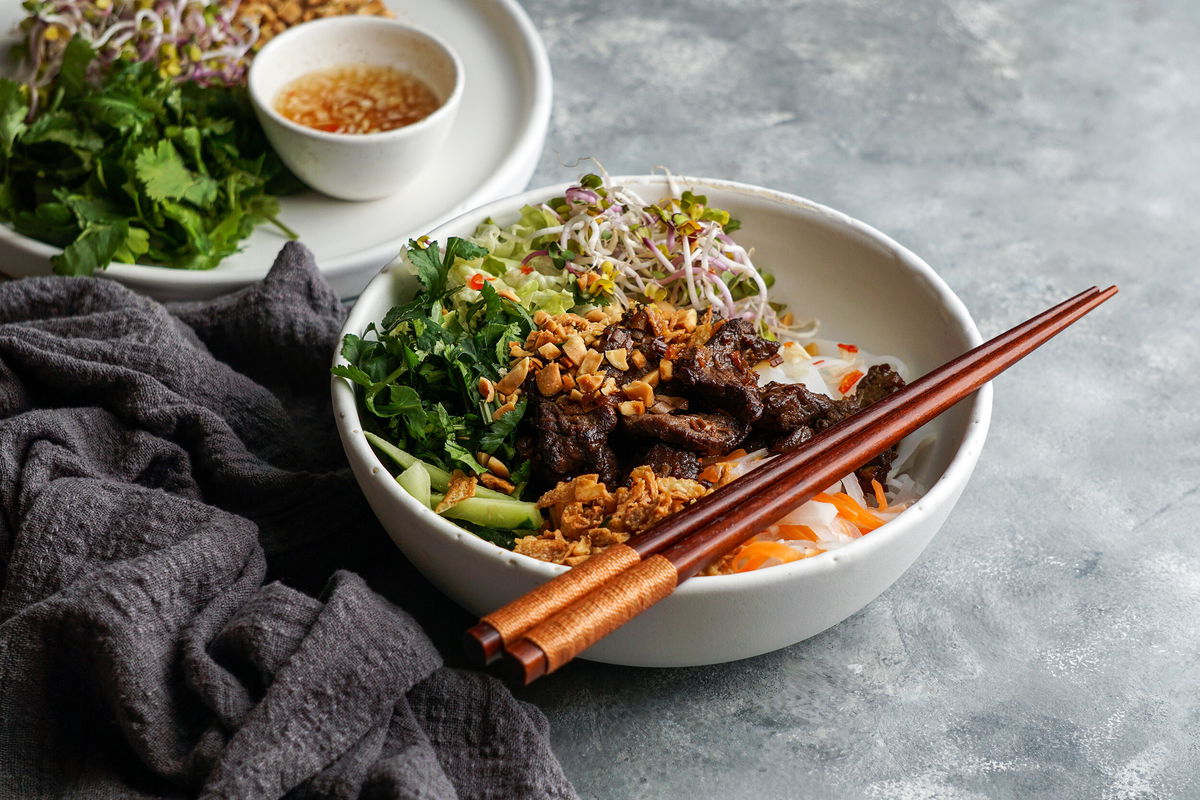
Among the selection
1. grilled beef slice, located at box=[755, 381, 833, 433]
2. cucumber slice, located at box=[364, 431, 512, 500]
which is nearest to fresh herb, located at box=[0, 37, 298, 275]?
cucumber slice, located at box=[364, 431, 512, 500]

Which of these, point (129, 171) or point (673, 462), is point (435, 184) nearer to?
point (129, 171)

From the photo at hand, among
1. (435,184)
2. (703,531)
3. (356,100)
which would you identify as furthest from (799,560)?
(356,100)

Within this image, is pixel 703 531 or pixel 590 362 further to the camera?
pixel 590 362

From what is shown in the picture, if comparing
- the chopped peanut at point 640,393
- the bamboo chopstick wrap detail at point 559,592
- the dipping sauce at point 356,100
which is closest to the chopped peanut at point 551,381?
the chopped peanut at point 640,393

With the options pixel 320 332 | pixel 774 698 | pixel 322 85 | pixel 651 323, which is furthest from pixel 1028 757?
pixel 322 85

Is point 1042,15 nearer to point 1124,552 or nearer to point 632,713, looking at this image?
point 1124,552

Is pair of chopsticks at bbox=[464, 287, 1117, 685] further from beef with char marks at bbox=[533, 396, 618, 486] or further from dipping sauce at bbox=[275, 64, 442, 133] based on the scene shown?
dipping sauce at bbox=[275, 64, 442, 133]

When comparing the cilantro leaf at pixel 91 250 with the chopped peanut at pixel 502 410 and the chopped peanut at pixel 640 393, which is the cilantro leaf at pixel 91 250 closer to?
the chopped peanut at pixel 502 410
